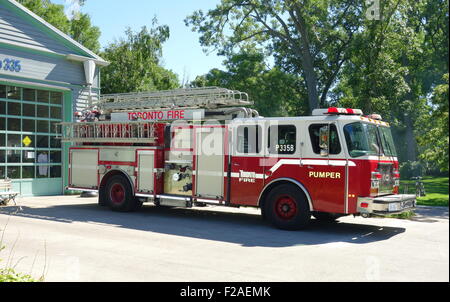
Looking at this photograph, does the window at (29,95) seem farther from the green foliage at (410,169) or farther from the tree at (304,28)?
the green foliage at (410,169)

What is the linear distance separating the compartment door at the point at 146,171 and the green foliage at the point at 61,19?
24.6m

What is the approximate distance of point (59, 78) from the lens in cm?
1711

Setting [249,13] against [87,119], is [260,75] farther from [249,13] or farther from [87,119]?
[87,119]

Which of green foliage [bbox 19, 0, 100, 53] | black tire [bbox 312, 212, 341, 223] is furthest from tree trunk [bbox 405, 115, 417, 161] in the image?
black tire [bbox 312, 212, 341, 223]

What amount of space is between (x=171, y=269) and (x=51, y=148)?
1186 cm

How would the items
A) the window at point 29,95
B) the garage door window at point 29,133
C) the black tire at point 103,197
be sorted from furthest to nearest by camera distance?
the window at point 29,95 < the garage door window at point 29,133 < the black tire at point 103,197

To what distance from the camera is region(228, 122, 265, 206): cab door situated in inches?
418

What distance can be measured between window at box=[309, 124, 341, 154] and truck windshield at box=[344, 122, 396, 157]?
0.20m

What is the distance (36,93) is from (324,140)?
11.1 metres

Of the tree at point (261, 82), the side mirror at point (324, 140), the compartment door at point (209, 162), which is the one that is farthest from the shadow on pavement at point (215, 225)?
the tree at point (261, 82)

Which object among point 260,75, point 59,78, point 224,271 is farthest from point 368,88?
point 260,75

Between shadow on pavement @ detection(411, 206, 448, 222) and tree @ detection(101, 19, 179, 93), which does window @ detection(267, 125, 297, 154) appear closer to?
shadow on pavement @ detection(411, 206, 448, 222)

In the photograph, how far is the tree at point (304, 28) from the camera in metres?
25.6
